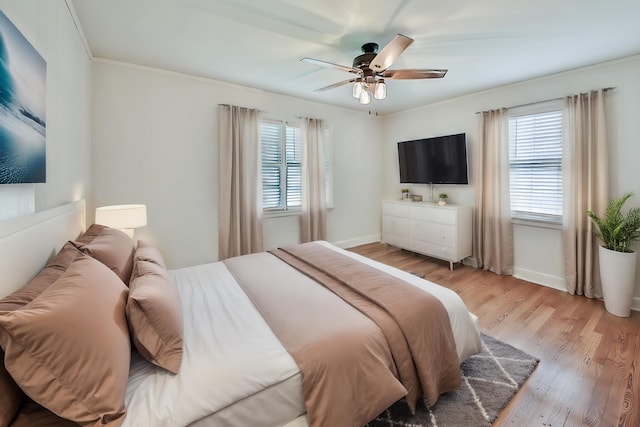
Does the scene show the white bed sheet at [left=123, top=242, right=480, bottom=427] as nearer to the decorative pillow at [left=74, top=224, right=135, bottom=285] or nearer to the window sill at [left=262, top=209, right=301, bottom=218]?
the decorative pillow at [left=74, top=224, right=135, bottom=285]

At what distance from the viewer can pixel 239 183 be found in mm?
3627

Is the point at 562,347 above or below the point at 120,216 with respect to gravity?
below

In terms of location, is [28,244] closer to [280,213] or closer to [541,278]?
[280,213]

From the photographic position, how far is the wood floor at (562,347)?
5.14 ft

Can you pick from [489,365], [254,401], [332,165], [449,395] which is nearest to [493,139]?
[332,165]

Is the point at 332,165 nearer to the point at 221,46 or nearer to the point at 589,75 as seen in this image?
the point at 221,46

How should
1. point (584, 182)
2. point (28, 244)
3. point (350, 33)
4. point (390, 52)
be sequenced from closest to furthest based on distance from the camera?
point (28, 244) → point (390, 52) → point (350, 33) → point (584, 182)

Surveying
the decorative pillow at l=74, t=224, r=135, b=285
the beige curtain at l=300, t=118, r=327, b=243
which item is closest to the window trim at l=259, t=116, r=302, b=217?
the beige curtain at l=300, t=118, r=327, b=243

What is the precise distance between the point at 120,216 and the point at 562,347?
385 centimetres

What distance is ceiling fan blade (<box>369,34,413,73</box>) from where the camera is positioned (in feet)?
6.08

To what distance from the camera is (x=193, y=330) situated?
1377 millimetres

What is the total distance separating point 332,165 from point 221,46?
8.27 ft

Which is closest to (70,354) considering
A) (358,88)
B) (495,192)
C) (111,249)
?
(111,249)

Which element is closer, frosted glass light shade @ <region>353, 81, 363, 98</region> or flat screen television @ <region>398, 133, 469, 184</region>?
frosted glass light shade @ <region>353, 81, 363, 98</region>
